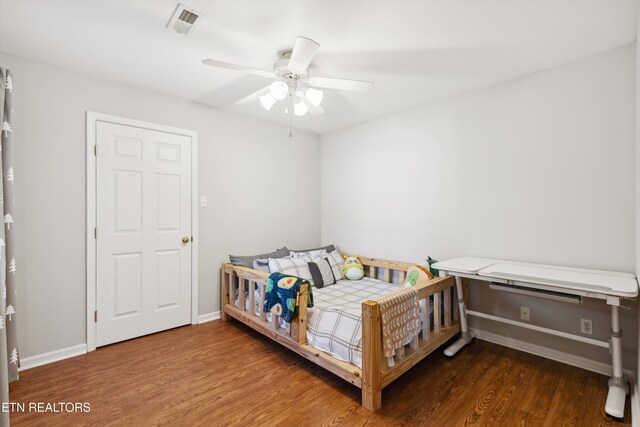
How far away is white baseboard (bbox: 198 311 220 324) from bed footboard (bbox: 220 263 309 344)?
6 centimetres

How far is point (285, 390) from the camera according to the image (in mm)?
2010

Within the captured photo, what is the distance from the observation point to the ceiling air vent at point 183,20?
1726 millimetres

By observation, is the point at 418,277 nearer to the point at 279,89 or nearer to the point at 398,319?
the point at 398,319

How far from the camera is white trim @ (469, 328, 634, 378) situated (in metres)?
2.18

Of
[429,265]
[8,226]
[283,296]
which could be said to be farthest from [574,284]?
[8,226]

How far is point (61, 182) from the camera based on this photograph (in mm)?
2434

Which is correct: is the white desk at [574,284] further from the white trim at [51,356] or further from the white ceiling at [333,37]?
the white trim at [51,356]

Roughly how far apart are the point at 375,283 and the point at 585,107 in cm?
233

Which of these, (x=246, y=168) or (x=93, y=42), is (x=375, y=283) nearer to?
(x=246, y=168)

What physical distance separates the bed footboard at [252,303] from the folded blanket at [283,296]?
0.04m

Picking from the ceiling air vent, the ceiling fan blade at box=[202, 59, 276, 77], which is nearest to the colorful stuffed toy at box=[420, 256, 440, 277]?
the ceiling fan blade at box=[202, 59, 276, 77]

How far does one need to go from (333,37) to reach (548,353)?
2.90 metres

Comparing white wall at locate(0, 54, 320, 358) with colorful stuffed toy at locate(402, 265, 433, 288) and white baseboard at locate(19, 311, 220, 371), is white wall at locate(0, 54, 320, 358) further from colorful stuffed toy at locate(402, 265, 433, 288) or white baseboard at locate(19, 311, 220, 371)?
colorful stuffed toy at locate(402, 265, 433, 288)

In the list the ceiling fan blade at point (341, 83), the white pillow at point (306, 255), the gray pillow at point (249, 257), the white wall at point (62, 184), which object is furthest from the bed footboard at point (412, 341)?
the white wall at point (62, 184)
